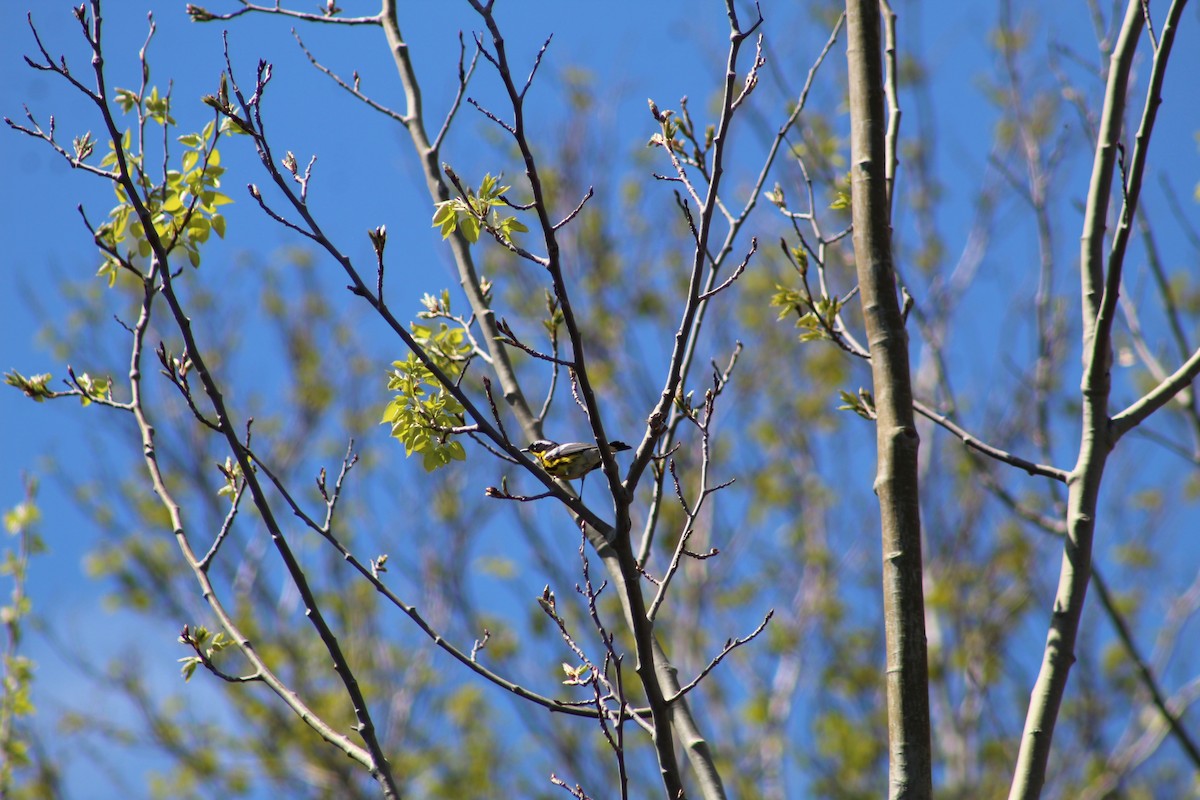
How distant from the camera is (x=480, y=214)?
6.93 feet

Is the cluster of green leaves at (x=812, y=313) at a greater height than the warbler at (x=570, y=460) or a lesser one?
greater

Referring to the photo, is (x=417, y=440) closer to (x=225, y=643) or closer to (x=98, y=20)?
(x=225, y=643)

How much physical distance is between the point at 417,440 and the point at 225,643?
84cm

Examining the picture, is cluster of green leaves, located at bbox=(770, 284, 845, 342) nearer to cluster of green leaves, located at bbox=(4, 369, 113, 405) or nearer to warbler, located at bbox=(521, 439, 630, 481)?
warbler, located at bbox=(521, 439, 630, 481)

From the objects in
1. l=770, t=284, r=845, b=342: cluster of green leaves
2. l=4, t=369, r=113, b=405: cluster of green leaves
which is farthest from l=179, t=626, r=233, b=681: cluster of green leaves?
l=770, t=284, r=845, b=342: cluster of green leaves

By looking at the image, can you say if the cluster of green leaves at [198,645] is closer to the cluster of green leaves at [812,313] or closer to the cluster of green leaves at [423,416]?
the cluster of green leaves at [423,416]

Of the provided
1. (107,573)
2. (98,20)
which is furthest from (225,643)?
(107,573)

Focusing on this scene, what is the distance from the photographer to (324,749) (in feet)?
31.8

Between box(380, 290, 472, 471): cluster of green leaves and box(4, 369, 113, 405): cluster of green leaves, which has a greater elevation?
box(4, 369, 113, 405): cluster of green leaves

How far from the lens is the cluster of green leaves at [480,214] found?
2.10 metres

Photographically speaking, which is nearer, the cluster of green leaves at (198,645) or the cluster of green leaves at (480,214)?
the cluster of green leaves at (480,214)

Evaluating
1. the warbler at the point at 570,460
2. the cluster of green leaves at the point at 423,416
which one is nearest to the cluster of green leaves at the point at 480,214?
the cluster of green leaves at the point at 423,416

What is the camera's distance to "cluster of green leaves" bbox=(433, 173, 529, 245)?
2.10 m

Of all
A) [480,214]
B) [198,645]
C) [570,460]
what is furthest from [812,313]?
[198,645]
